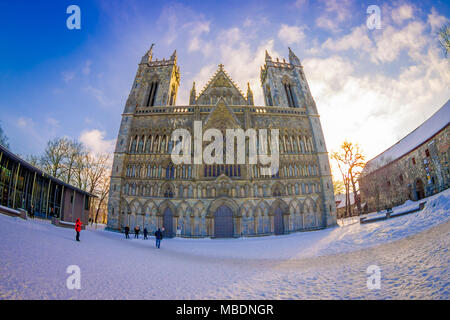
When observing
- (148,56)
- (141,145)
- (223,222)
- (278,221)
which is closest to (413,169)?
(278,221)

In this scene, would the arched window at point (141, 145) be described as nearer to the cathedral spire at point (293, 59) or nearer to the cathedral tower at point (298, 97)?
the cathedral tower at point (298, 97)

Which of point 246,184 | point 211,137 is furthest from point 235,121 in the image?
point 246,184

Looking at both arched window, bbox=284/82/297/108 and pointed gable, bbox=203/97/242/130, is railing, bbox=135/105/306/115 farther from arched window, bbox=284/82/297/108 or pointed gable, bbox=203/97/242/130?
arched window, bbox=284/82/297/108

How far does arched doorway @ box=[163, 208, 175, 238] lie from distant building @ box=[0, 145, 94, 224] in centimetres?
926

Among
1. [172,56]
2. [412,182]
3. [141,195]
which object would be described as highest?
[172,56]

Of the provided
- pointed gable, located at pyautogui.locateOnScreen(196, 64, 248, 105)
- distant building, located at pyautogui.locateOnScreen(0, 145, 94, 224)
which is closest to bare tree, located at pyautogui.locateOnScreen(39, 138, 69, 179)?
distant building, located at pyautogui.locateOnScreen(0, 145, 94, 224)

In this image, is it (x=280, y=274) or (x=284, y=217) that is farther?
(x=284, y=217)

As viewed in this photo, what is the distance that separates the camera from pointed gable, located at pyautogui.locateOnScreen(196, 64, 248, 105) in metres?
29.0

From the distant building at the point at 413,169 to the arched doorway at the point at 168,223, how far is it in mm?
27996

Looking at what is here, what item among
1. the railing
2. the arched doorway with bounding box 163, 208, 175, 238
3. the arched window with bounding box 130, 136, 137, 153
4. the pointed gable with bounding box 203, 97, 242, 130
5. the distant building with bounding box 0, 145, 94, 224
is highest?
the railing

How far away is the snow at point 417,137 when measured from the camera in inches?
814

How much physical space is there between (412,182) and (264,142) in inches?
759
